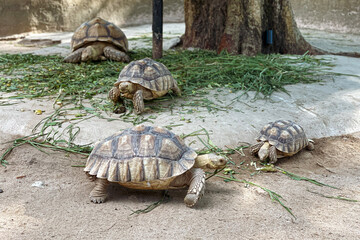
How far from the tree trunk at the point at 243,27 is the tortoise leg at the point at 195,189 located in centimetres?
426

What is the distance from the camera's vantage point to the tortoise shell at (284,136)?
3.56 meters

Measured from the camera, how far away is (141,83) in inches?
159

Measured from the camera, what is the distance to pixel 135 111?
414 centimetres

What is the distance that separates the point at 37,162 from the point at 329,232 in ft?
8.01

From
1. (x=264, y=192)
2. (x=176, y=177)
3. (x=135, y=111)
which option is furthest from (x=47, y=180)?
(x=264, y=192)

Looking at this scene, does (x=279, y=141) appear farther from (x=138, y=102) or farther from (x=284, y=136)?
(x=138, y=102)

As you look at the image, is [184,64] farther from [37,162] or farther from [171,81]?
[37,162]

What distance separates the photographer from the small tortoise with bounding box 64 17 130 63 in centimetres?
637

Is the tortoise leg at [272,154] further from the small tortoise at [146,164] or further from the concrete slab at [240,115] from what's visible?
the small tortoise at [146,164]

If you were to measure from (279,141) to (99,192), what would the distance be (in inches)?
72.5

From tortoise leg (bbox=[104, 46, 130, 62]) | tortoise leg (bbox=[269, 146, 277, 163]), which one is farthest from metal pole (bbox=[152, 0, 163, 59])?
tortoise leg (bbox=[269, 146, 277, 163])

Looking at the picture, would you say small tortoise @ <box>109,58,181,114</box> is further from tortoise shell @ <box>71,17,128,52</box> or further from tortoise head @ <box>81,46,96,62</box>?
tortoise shell @ <box>71,17,128,52</box>

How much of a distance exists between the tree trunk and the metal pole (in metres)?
1.16

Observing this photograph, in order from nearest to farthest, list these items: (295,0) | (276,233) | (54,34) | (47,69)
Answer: (276,233)
(47,69)
(54,34)
(295,0)
